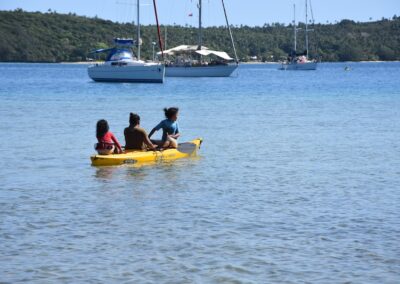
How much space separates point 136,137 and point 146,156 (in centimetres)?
47

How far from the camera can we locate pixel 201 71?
3219 inches

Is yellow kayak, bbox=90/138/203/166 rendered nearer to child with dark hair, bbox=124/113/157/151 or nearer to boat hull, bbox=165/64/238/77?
child with dark hair, bbox=124/113/157/151

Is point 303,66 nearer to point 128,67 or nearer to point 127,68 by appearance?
point 127,68

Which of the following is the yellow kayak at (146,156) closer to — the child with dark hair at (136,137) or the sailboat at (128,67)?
the child with dark hair at (136,137)

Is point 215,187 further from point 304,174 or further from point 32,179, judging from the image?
point 32,179

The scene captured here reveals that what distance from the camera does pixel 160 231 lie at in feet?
38.4

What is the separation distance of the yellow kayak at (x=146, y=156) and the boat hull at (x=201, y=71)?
6173 cm

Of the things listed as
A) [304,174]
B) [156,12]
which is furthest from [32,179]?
[156,12]

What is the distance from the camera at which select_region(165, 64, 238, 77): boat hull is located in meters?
81.7

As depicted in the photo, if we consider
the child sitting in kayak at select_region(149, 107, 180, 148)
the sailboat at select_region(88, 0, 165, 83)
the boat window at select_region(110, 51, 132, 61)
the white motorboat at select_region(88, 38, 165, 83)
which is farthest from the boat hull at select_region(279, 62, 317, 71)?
the child sitting in kayak at select_region(149, 107, 180, 148)

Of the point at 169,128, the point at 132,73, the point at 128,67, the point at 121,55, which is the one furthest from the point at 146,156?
the point at 121,55

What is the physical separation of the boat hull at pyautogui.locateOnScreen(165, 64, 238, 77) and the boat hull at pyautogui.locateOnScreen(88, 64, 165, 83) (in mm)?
13338

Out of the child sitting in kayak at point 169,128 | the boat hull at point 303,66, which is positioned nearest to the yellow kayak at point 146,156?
the child sitting in kayak at point 169,128

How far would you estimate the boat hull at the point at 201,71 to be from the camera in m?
81.7
